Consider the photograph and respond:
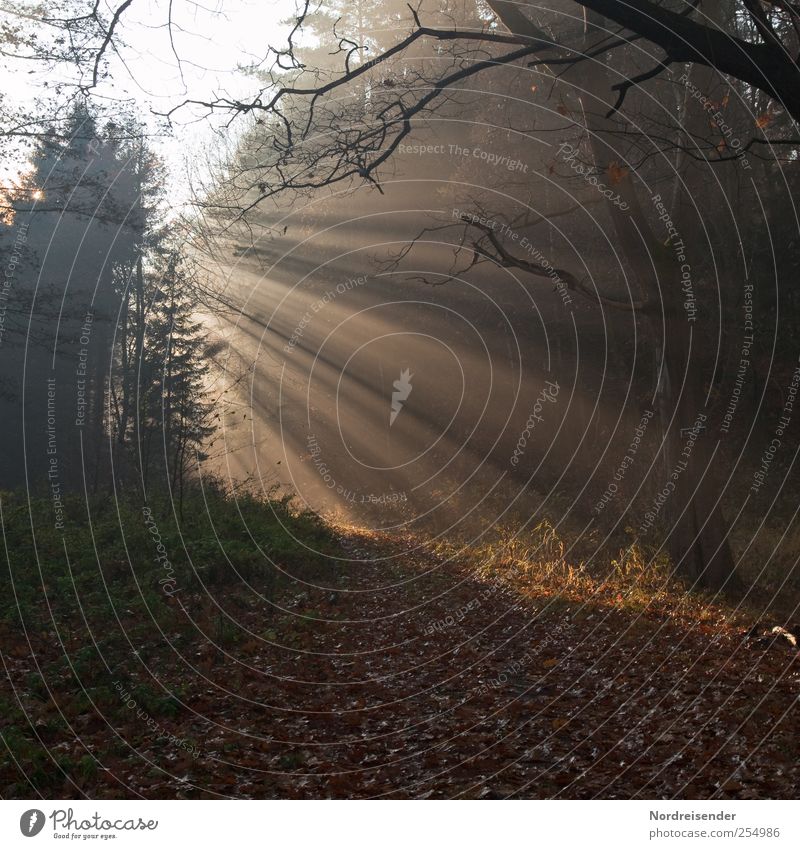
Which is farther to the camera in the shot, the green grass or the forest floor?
the green grass

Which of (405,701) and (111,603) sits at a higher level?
(405,701)

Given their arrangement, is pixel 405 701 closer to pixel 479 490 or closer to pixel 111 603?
pixel 111 603

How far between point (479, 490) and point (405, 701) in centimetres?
1489

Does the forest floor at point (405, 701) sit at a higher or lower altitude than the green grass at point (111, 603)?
higher

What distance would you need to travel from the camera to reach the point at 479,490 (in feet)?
73.3

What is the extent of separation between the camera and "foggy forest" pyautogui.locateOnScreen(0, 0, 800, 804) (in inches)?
245

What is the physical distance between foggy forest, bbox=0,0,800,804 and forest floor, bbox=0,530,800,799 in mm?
40

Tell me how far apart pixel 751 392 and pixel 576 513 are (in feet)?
15.2

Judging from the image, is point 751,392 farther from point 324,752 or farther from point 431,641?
point 324,752

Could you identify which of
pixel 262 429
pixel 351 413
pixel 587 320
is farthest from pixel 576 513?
pixel 262 429

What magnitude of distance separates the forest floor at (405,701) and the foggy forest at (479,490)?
40 mm

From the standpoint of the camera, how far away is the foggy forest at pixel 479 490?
622 centimetres

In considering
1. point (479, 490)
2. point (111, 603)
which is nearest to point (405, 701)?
point (111, 603)

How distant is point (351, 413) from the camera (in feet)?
116
